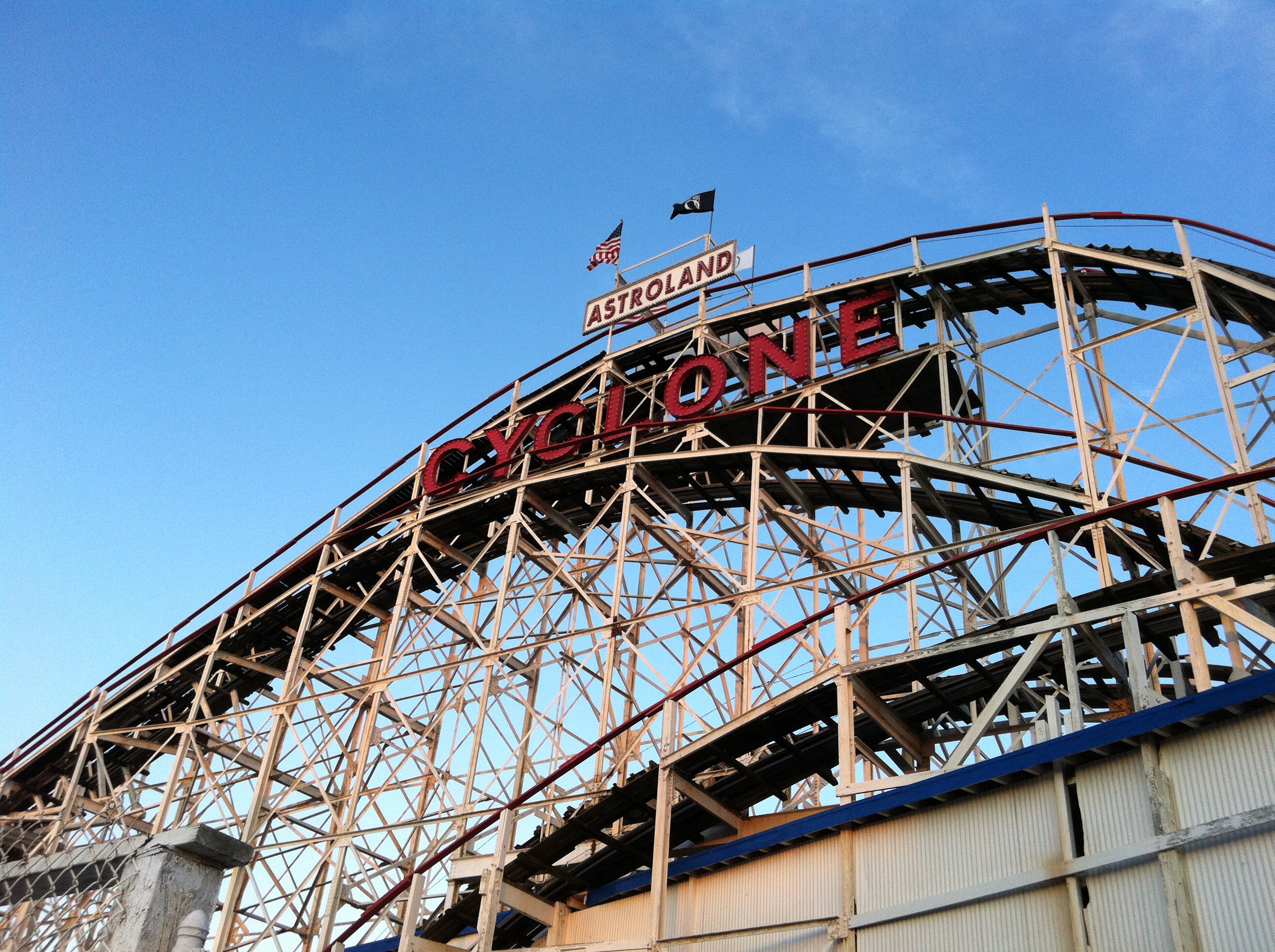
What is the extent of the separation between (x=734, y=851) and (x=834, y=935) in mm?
1662

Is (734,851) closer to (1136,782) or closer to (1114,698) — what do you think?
(1136,782)

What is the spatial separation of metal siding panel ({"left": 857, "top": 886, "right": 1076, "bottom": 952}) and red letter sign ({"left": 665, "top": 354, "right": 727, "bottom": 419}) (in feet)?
40.4

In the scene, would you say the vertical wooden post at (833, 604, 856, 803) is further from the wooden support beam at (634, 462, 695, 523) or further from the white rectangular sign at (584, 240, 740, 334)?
the white rectangular sign at (584, 240, 740, 334)

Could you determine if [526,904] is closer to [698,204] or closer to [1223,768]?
[1223,768]

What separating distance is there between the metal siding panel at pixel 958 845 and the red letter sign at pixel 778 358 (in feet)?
37.9

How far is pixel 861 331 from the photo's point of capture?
22.8 meters

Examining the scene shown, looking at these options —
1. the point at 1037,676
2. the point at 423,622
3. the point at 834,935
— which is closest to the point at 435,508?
the point at 423,622

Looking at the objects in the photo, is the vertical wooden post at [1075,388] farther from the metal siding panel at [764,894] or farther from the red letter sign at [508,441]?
the red letter sign at [508,441]

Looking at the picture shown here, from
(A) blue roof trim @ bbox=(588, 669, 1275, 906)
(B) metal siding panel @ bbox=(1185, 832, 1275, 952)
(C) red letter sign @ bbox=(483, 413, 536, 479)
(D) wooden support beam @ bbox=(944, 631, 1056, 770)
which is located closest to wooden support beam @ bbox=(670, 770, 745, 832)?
(A) blue roof trim @ bbox=(588, 669, 1275, 906)

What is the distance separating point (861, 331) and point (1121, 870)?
533 inches

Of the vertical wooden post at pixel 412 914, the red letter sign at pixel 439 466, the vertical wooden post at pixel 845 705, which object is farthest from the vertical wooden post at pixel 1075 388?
the red letter sign at pixel 439 466

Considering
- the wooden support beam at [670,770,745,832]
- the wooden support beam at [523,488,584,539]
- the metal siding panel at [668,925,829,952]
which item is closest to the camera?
the metal siding panel at [668,925,829,952]

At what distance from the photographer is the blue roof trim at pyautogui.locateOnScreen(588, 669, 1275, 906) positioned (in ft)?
34.1

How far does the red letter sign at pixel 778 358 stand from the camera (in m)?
22.9
